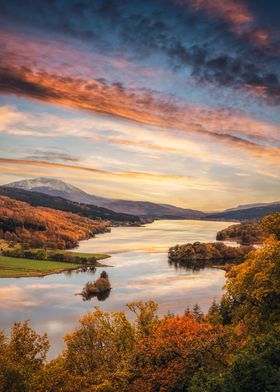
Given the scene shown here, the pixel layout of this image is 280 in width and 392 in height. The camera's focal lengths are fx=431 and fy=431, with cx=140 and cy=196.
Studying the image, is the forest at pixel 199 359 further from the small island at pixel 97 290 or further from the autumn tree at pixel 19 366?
the small island at pixel 97 290

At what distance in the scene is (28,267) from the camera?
101625mm

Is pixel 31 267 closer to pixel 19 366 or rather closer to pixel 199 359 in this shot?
pixel 19 366

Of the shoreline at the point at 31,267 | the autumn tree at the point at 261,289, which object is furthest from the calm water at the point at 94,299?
the autumn tree at the point at 261,289

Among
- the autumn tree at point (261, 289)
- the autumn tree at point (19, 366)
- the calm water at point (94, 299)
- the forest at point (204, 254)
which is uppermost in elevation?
the autumn tree at point (261, 289)

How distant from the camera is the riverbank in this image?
9404 cm

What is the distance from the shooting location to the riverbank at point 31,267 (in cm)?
9404

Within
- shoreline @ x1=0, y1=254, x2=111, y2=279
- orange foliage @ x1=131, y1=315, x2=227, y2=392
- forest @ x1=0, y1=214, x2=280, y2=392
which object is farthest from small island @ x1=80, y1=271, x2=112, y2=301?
orange foliage @ x1=131, y1=315, x2=227, y2=392

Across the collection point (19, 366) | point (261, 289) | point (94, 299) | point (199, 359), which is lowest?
point (94, 299)

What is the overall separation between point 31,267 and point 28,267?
27.3 inches

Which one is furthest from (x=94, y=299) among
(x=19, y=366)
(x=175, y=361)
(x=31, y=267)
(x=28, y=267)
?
(x=19, y=366)

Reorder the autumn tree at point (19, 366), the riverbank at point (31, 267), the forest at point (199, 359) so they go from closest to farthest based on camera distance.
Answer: the forest at point (199, 359) → the autumn tree at point (19, 366) → the riverbank at point (31, 267)

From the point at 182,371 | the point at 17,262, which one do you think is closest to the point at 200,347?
the point at 182,371

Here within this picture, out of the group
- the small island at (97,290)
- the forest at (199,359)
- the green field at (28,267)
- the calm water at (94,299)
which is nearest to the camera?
the forest at (199,359)

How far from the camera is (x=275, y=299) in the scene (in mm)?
22234
